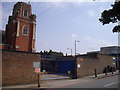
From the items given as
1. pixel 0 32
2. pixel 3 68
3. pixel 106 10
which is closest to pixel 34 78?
pixel 3 68

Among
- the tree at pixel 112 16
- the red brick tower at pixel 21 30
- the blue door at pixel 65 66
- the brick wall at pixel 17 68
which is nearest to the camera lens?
the tree at pixel 112 16

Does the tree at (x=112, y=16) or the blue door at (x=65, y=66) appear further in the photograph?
the blue door at (x=65, y=66)

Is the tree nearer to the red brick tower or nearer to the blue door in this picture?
the blue door

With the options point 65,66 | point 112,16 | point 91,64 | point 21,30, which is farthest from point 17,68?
point 21,30

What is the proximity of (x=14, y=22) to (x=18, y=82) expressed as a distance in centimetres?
3160

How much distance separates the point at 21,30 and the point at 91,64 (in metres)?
24.2

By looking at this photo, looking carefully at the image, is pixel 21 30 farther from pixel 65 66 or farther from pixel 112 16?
pixel 112 16

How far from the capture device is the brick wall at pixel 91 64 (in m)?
25.9

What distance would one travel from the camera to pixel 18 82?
16.1 m

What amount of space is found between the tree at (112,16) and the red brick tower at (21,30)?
35.0 metres

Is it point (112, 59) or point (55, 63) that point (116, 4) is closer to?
point (55, 63)

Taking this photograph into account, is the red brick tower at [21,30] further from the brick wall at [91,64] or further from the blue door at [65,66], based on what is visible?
the brick wall at [91,64]

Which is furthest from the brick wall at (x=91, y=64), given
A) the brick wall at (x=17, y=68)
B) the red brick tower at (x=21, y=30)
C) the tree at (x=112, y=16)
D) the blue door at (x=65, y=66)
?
the red brick tower at (x=21, y=30)

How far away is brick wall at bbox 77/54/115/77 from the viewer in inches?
1019
